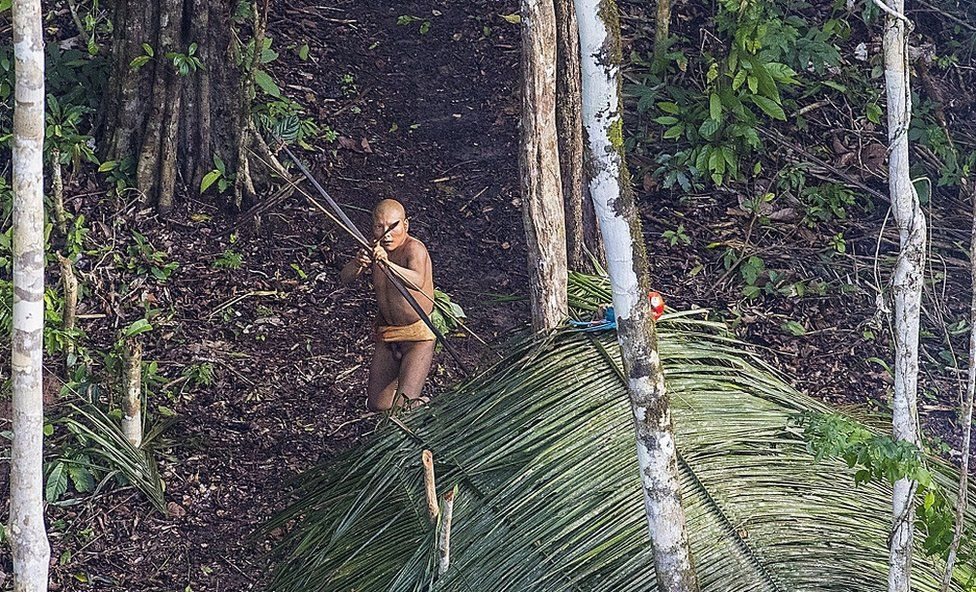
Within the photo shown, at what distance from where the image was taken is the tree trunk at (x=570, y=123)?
465 centimetres

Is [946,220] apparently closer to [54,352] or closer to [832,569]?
[832,569]

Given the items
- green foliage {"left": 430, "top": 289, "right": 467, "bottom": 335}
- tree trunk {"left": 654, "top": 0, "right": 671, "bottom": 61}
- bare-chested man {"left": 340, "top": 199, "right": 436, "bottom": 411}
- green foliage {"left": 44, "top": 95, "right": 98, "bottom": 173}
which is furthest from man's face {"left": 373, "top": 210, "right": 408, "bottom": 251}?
tree trunk {"left": 654, "top": 0, "right": 671, "bottom": 61}

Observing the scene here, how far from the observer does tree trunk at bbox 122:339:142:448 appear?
15.0 ft

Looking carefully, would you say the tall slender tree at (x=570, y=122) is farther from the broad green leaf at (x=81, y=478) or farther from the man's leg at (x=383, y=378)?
the broad green leaf at (x=81, y=478)

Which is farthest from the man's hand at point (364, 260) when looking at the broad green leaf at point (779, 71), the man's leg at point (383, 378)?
the broad green leaf at point (779, 71)

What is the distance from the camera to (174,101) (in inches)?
232

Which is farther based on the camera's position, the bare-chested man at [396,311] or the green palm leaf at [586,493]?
the bare-chested man at [396,311]

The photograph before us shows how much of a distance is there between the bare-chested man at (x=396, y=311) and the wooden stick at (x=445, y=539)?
113 centimetres

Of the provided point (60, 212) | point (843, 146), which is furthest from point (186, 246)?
point (843, 146)

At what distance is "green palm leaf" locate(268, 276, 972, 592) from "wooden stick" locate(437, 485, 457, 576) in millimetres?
37

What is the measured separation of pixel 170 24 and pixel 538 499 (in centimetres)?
377

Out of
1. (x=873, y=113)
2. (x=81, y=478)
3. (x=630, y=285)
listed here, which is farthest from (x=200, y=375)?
(x=873, y=113)

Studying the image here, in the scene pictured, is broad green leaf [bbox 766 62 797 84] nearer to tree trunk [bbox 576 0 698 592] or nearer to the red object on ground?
the red object on ground

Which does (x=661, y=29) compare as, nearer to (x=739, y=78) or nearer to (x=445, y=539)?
(x=739, y=78)
